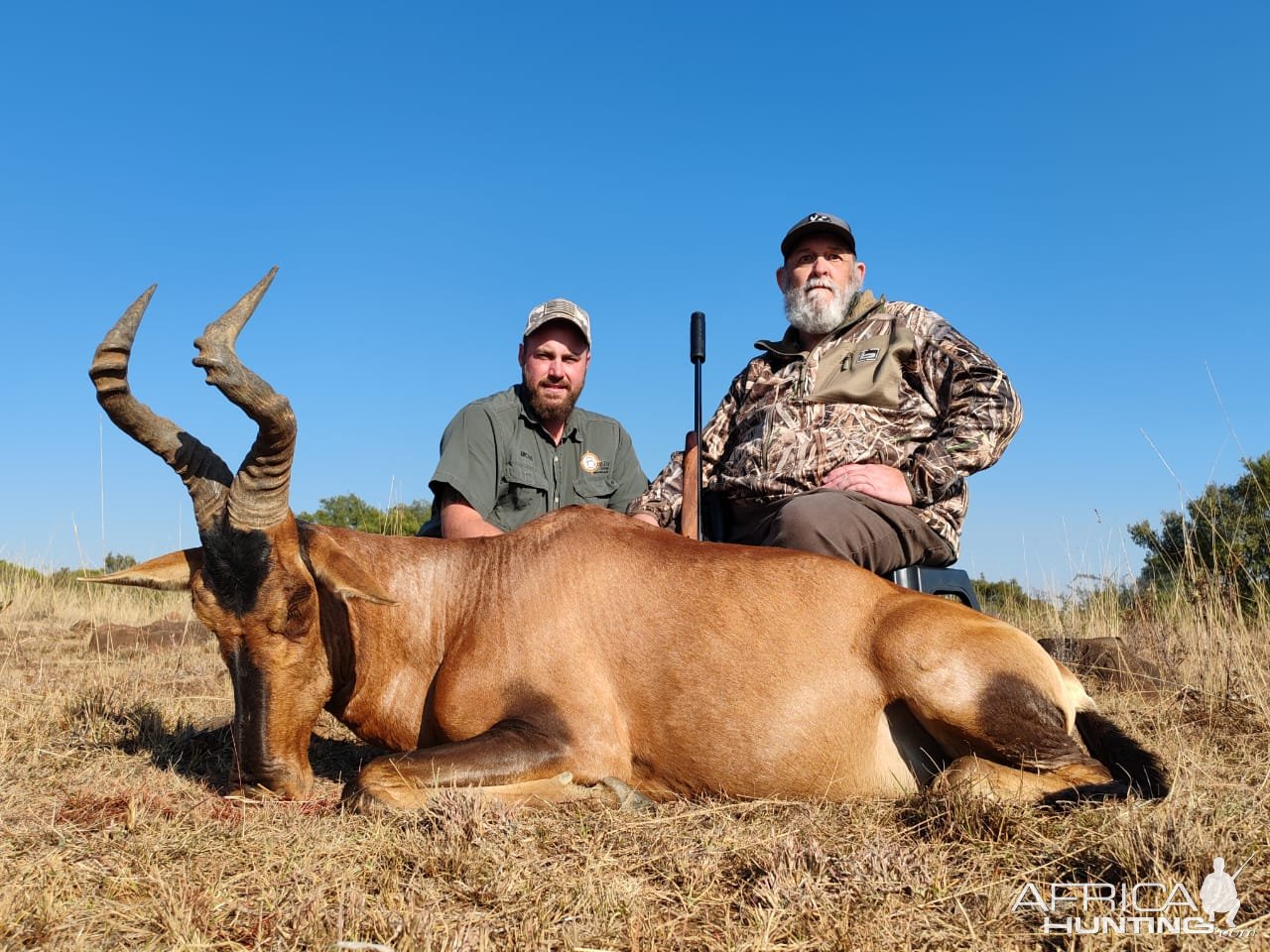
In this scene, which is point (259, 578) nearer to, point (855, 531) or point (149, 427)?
point (149, 427)

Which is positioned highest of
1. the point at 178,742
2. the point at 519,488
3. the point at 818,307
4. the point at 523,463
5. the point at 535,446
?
the point at 818,307

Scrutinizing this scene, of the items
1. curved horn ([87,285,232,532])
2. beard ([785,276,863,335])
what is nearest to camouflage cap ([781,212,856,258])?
beard ([785,276,863,335])

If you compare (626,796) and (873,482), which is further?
(873,482)

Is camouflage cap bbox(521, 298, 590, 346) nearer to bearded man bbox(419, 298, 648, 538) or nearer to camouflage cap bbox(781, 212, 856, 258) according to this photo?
bearded man bbox(419, 298, 648, 538)

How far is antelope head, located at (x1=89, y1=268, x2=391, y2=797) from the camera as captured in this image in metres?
4.44

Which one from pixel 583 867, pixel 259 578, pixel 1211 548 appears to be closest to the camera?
pixel 583 867

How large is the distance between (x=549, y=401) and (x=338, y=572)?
3.79 m

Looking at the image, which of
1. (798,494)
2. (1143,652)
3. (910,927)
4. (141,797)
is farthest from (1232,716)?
(141,797)

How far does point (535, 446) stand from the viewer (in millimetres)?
8219

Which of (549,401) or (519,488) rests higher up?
(549,401)

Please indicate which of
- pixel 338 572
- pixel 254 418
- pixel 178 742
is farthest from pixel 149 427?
pixel 178 742

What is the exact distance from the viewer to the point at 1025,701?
4242 mm

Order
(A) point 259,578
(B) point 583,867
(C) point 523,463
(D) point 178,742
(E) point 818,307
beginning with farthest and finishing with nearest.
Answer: (C) point 523,463
(E) point 818,307
(D) point 178,742
(A) point 259,578
(B) point 583,867

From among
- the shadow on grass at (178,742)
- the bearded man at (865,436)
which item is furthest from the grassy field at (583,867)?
the bearded man at (865,436)
